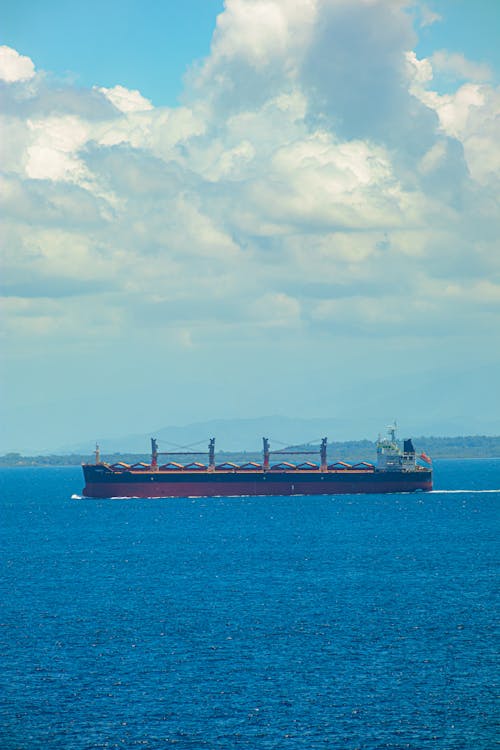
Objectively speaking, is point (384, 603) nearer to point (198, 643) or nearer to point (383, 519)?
point (198, 643)

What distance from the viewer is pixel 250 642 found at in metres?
61.4

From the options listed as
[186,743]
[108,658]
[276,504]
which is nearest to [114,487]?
[276,504]

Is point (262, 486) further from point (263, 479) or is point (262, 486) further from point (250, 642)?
point (250, 642)

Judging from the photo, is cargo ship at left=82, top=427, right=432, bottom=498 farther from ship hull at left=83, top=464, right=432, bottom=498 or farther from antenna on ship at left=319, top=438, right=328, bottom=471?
antenna on ship at left=319, top=438, right=328, bottom=471

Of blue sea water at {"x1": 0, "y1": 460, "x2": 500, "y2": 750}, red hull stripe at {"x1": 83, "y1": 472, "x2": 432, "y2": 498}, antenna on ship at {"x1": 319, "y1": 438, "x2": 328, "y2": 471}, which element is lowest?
blue sea water at {"x1": 0, "y1": 460, "x2": 500, "y2": 750}

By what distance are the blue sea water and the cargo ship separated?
166 feet

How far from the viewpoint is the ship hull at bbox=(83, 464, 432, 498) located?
170 m

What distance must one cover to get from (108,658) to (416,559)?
45758 mm

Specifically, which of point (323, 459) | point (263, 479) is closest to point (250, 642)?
point (263, 479)

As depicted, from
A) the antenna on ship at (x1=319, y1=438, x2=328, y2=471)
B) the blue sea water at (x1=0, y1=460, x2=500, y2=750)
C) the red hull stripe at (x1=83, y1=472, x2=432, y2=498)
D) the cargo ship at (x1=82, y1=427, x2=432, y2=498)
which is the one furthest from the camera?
the antenna on ship at (x1=319, y1=438, x2=328, y2=471)

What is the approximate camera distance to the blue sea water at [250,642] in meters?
45.8

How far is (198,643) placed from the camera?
61344 millimetres

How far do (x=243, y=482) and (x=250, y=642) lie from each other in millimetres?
113029

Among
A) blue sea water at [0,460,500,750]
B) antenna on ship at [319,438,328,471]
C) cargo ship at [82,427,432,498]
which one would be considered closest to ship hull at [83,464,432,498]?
cargo ship at [82,427,432,498]
